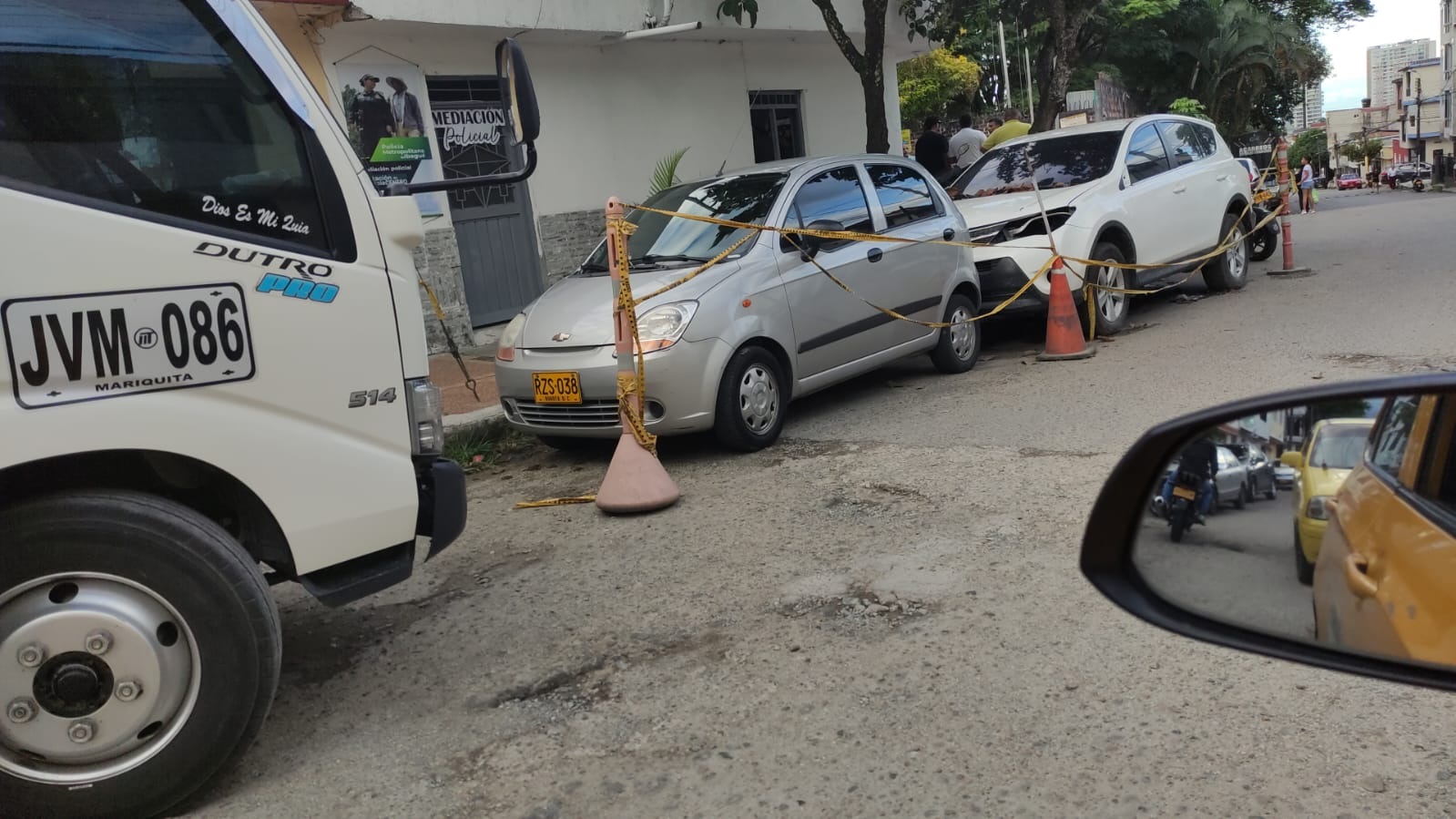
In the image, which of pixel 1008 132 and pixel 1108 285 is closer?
pixel 1108 285

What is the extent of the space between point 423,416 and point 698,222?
405cm

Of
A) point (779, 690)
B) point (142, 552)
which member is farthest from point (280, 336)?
point (779, 690)

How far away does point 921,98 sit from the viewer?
34.5m

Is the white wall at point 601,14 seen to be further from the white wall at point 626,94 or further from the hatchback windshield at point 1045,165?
the hatchback windshield at point 1045,165

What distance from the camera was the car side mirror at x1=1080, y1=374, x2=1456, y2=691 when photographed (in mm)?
1457

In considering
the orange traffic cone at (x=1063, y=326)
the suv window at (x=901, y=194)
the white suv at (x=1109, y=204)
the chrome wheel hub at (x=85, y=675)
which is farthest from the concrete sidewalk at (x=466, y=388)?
the orange traffic cone at (x=1063, y=326)

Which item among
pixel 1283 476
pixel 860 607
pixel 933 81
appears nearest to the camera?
pixel 1283 476

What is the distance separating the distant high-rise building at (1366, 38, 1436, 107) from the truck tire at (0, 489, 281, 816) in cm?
13095

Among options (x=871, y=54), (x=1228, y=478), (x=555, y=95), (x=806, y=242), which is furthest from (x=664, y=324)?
(x=871, y=54)

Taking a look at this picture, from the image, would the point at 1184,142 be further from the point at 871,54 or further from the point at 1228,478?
the point at 1228,478

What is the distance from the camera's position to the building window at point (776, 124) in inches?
603

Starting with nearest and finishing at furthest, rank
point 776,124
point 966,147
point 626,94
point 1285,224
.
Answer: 1. point 1285,224
2. point 626,94
3. point 966,147
4. point 776,124

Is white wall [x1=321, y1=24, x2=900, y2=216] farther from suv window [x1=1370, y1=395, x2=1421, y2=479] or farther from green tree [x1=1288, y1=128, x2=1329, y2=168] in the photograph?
green tree [x1=1288, y1=128, x2=1329, y2=168]

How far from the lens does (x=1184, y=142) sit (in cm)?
1088
